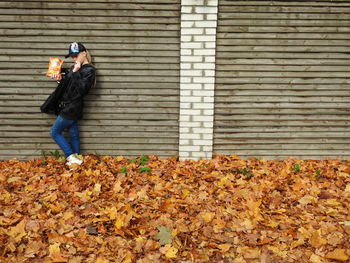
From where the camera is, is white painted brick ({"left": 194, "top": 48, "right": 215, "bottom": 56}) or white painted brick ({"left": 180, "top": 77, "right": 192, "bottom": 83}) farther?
white painted brick ({"left": 180, "top": 77, "right": 192, "bottom": 83})

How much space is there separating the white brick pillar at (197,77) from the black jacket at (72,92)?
4.79 feet

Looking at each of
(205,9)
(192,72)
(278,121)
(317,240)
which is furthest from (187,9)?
(317,240)

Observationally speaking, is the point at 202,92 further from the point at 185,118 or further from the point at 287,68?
the point at 287,68

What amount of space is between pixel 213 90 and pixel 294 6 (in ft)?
5.94

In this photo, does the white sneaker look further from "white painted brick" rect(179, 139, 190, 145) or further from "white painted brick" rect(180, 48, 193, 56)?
"white painted brick" rect(180, 48, 193, 56)

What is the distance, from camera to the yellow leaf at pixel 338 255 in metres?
3.06

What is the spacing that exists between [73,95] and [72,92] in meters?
0.05

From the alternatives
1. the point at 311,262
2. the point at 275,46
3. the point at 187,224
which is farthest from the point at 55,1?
the point at 311,262

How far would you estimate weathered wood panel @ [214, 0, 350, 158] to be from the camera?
4.97 m

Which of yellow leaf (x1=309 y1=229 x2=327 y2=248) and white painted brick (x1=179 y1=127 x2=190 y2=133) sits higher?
white painted brick (x1=179 y1=127 x2=190 y2=133)

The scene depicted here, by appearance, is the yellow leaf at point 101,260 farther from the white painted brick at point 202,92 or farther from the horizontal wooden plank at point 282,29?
the horizontal wooden plank at point 282,29

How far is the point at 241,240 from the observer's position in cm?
337

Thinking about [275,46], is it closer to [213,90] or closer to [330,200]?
[213,90]

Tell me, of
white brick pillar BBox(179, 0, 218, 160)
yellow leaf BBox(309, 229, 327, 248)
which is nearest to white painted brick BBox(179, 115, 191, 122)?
white brick pillar BBox(179, 0, 218, 160)
